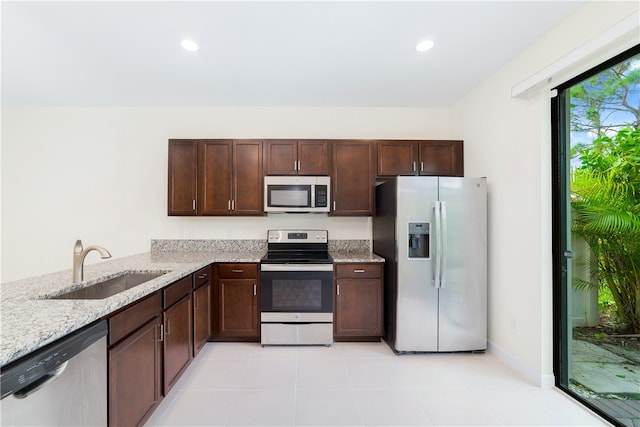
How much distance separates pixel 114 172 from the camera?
3564mm

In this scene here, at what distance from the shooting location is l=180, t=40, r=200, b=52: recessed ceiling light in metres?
2.25

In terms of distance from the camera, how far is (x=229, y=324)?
295 centimetres

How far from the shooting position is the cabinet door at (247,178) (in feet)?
10.7

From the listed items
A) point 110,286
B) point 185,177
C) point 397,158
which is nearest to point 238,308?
point 110,286

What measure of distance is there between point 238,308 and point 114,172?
2.34m

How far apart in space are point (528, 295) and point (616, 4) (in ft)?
6.60

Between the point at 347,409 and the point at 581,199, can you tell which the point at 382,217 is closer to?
the point at 581,199

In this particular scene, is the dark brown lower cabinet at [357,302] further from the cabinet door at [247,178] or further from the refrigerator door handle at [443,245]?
the cabinet door at [247,178]

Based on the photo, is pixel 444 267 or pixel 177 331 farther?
pixel 444 267

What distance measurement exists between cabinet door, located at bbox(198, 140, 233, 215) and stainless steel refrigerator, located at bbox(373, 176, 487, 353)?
1.87 meters

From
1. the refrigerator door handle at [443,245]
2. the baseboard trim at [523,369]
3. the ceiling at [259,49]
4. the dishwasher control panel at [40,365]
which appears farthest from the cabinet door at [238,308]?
the baseboard trim at [523,369]

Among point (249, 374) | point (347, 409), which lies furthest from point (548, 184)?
point (249, 374)

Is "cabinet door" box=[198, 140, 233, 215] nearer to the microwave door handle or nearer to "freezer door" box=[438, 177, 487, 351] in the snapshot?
the microwave door handle

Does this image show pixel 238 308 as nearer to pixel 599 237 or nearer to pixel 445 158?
pixel 445 158
